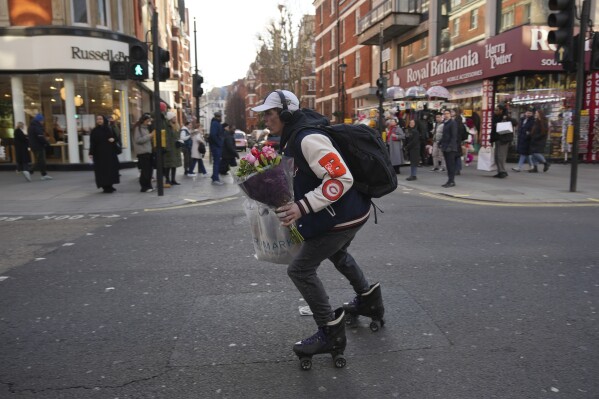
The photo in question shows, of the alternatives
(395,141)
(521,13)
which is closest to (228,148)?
(395,141)

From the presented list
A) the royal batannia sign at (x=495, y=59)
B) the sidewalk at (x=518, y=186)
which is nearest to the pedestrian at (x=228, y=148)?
the sidewalk at (x=518, y=186)

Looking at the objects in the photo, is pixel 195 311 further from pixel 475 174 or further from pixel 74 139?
pixel 74 139

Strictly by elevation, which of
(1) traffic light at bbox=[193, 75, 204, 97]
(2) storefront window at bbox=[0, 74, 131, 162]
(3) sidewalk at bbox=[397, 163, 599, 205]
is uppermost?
(1) traffic light at bbox=[193, 75, 204, 97]

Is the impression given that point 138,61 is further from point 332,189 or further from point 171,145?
point 332,189

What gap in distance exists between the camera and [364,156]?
9.84 feet

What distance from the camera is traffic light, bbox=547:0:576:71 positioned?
946 centimetres

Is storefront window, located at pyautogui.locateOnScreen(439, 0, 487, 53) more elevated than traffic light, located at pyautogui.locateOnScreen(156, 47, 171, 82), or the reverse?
storefront window, located at pyautogui.locateOnScreen(439, 0, 487, 53)

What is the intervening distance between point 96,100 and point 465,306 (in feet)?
59.0

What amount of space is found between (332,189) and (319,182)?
0.20m

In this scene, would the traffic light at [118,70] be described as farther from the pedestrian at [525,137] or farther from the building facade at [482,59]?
the pedestrian at [525,137]

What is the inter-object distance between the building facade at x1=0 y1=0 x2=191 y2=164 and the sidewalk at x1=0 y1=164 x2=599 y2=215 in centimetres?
363

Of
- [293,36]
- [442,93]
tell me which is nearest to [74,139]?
[442,93]

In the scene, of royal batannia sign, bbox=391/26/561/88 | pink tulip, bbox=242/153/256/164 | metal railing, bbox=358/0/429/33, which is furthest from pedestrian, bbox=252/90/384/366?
metal railing, bbox=358/0/429/33

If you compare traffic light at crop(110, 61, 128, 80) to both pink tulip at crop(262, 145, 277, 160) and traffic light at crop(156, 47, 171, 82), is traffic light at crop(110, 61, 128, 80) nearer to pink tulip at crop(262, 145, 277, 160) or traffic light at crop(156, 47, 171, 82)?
traffic light at crop(156, 47, 171, 82)
